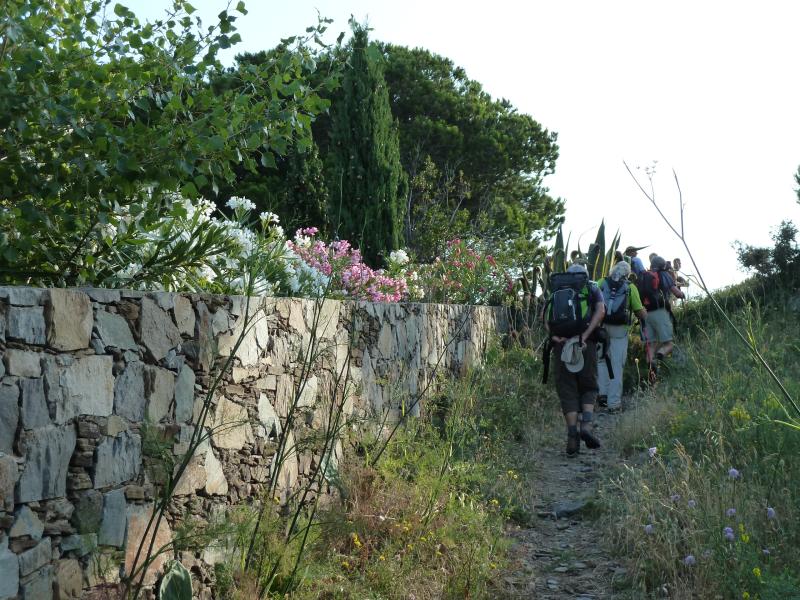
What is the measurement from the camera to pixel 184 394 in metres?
3.96

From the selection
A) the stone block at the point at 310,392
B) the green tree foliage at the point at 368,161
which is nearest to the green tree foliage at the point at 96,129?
the stone block at the point at 310,392

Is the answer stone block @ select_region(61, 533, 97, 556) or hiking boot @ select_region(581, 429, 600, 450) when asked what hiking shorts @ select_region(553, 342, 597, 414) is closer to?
hiking boot @ select_region(581, 429, 600, 450)

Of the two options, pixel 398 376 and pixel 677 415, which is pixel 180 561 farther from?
pixel 677 415

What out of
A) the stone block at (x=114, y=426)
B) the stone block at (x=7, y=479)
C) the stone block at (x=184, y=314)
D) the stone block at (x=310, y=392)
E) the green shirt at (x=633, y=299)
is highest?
the green shirt at (x=633, y=299)

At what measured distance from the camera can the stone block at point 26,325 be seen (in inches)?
118

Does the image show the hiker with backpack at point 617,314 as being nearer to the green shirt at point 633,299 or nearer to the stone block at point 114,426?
the green shirt at point 633,299

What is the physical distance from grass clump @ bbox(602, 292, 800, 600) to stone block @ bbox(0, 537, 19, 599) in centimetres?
Result: 262

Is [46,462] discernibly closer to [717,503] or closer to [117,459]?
[117,459]

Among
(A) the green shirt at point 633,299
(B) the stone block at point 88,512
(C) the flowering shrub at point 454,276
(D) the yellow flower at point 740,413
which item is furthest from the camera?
(C) the flowering shrub at point 454,276

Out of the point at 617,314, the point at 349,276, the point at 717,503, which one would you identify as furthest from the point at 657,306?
the point at 717,503

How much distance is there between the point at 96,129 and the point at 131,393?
1208 mm

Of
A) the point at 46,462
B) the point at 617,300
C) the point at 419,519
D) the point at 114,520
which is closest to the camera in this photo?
the point at 46,462

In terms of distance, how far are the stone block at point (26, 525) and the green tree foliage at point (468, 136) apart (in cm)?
2041

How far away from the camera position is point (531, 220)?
24938 mm
